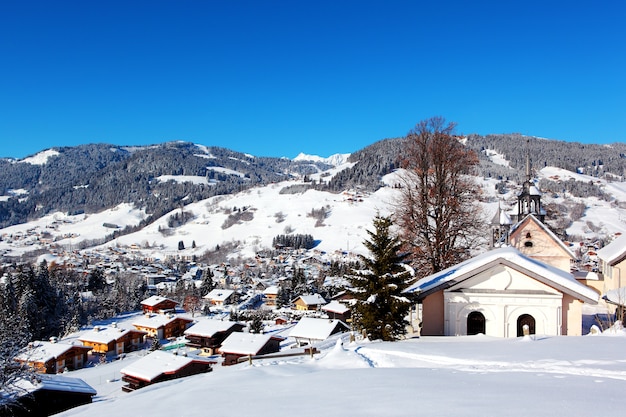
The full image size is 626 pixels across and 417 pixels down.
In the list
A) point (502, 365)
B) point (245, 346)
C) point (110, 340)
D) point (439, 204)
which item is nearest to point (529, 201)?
point (439, 204)

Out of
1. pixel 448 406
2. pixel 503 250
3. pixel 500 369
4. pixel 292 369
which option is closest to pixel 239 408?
pixel 448 406

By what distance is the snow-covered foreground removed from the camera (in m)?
3.91

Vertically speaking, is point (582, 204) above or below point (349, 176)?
below

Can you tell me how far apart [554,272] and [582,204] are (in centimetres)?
15054

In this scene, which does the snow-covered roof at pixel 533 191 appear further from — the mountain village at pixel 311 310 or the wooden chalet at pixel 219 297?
the wooden chalet at pixel 219 297

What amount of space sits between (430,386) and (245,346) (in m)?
25.4

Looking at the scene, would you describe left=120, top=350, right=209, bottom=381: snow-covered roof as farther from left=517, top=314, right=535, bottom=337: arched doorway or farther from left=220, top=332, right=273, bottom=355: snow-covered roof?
left=517, top=314, right=535, bottom=337: arched doorway

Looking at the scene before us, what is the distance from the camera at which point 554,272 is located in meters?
10.7

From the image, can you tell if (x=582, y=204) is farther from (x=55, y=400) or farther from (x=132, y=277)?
(x=55, y=400)

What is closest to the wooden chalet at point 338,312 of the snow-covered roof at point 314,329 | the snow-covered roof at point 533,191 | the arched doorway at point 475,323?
the snow-covered roof at point 314,329

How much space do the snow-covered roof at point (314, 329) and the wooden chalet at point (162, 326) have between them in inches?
735

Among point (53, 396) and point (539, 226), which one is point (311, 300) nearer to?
point (539, 226)

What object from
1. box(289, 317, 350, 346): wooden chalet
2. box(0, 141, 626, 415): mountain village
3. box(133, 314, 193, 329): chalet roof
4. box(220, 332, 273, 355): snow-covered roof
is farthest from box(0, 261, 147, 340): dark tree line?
box(289, 317, 350, 346): wooden chalet

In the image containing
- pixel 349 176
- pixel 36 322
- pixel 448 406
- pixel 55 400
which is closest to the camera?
pixel 448 406
